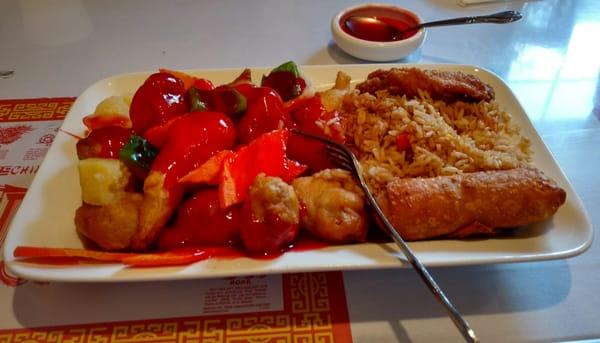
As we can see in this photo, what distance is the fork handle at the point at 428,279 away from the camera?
98 centimetres

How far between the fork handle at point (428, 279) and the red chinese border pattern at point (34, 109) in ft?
5.11

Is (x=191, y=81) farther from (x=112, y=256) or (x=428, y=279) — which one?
(x=428, y=279)

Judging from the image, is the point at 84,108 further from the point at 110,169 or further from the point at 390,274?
the point at 390,274

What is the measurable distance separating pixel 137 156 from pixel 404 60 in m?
1.50

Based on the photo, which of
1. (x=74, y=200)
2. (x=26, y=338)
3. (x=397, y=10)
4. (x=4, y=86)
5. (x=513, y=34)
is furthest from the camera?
(x=513, y=34)

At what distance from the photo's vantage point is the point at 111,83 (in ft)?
6.06

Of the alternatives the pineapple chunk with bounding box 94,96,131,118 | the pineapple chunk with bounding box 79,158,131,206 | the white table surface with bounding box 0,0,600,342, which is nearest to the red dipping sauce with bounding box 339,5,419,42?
the white table surface with bounding box 0,0,600,342

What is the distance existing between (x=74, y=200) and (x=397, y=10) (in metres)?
1.81

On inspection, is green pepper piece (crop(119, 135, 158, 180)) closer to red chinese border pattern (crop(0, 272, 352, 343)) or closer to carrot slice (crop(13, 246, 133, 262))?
carrot slice (crop(13, 246, 133, 262))

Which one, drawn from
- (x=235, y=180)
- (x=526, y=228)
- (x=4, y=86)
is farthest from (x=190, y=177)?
(x=4, y=86)

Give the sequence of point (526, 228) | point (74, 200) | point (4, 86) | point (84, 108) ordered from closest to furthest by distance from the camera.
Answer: point (526, 228)
point (74, 200)
point (84, 108)
point (4, 86)

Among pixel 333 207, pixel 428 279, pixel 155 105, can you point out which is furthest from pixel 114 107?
pixel 428 279

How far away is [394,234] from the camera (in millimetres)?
1194

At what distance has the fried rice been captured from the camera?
4.84ft
